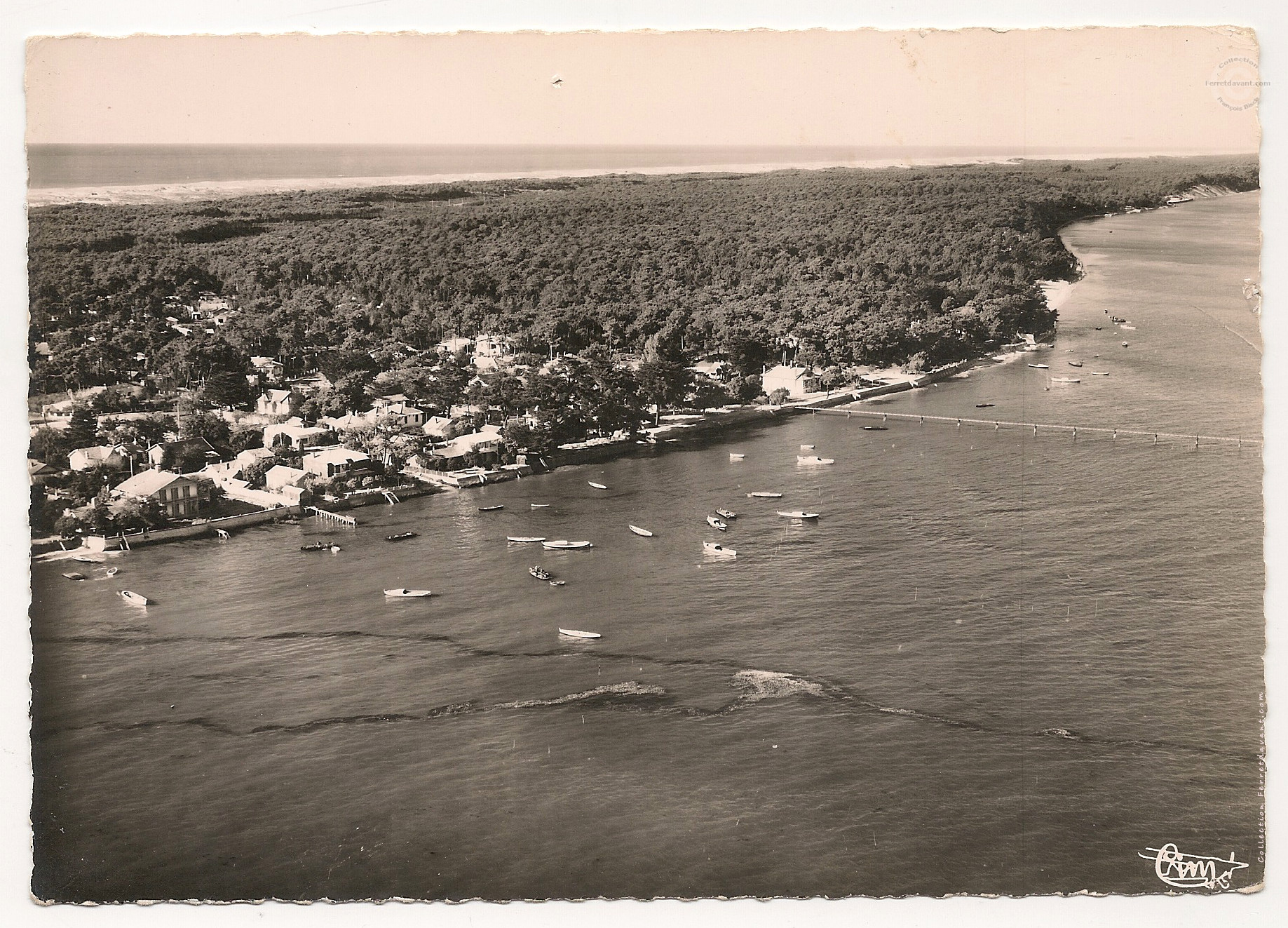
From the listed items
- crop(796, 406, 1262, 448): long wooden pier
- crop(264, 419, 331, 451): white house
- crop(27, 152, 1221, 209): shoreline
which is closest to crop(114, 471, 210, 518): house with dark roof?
crop(264, 419, 331, 451): white house

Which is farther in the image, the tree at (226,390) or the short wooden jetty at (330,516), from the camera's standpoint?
the short wooden jetty at (330,516)

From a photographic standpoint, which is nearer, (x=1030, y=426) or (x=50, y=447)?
(x=50, y=447)

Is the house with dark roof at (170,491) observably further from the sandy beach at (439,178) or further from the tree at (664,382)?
the tree at (664,382)

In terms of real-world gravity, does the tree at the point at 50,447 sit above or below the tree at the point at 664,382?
below

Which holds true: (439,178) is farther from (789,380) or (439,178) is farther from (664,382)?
(789,380)

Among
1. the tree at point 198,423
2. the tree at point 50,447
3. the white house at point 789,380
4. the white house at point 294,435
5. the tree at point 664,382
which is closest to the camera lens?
the tree at point 50,447

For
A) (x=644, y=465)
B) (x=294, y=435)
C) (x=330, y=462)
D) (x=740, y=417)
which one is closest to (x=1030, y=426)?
(x=740, y=417)

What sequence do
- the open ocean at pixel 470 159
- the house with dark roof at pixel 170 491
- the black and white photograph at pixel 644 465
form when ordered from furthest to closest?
1. the house with dark roof at pixel 170 491
2. the open ocean at pixel 470 159
3. the black and white photograph at pixel 644 465
